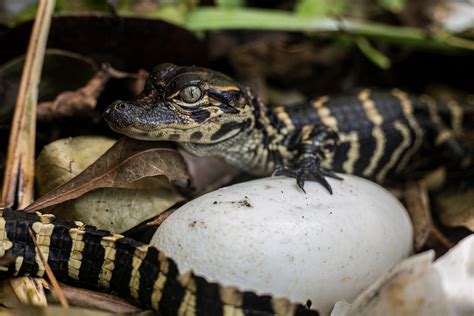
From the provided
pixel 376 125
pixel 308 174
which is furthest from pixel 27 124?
pixel 376 125

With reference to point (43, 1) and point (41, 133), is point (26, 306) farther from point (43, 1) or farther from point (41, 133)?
point (43, 1)

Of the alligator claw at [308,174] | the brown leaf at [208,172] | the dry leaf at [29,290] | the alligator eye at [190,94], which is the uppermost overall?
the alligator eye at [190,94]

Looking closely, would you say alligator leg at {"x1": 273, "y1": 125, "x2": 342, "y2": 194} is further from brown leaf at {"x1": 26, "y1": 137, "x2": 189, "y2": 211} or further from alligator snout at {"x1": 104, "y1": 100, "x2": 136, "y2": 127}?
alligator snout at {"x1": 104, "y1": 100, "x2": 136, "y2": 127}

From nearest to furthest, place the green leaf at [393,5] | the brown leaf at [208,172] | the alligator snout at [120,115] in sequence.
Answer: the alligator snout at [120,115]
the brown leaf at [208,172]
the green leaf at [393,5]

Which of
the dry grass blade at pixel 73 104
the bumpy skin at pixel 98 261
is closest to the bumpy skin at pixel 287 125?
the dry grass blade at pixel 73 104

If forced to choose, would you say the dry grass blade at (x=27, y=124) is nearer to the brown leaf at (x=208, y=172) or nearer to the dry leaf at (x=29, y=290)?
the dry leaf at (x=29, y=290)

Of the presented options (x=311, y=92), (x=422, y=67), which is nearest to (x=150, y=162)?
(x=311, y=92)

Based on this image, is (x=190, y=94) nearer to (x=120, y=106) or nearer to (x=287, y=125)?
(x=120, y=106)

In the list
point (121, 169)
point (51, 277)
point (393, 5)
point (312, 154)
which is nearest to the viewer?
point (51, 277)
